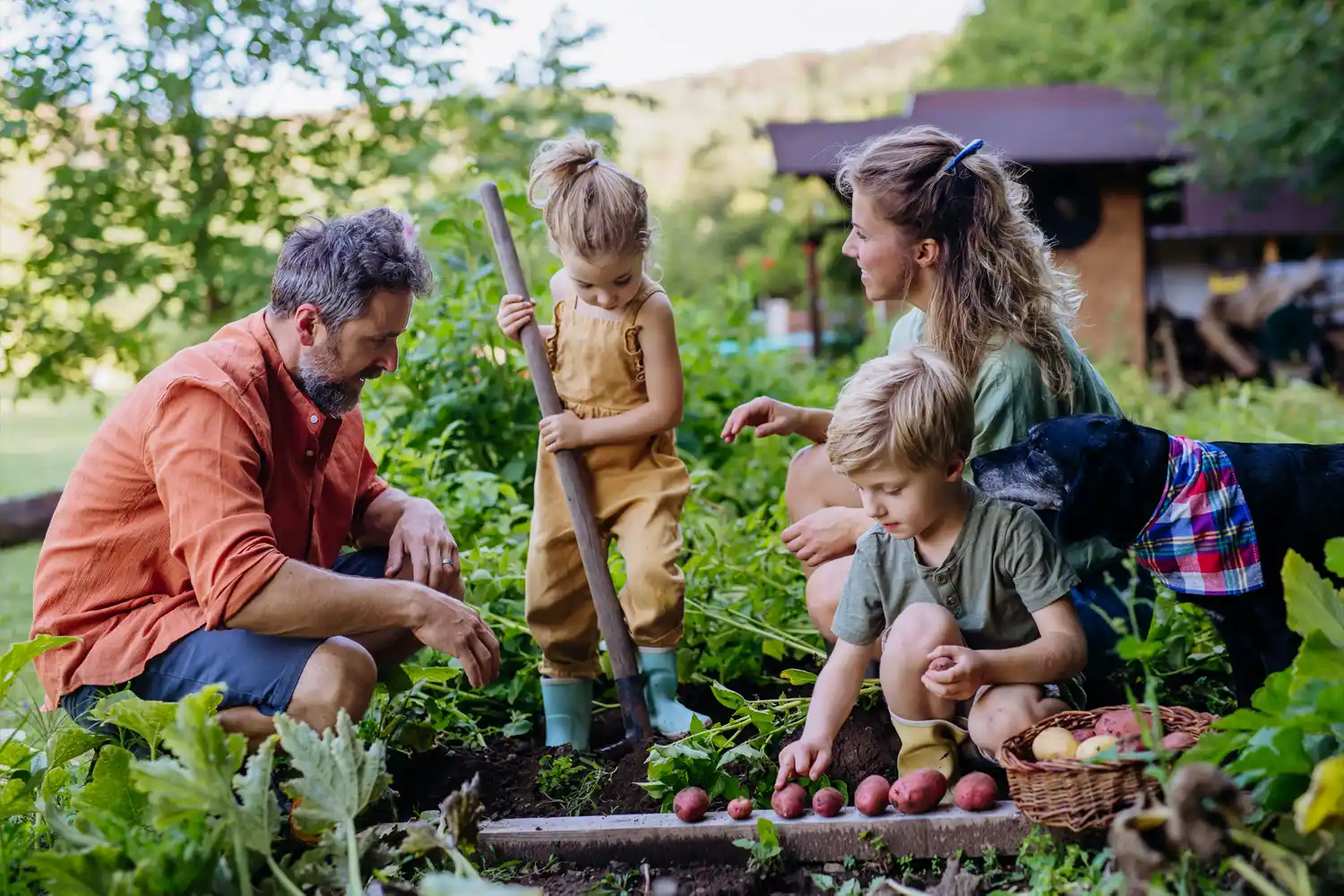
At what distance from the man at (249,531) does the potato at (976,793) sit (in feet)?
3.21

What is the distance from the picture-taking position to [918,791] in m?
2.21

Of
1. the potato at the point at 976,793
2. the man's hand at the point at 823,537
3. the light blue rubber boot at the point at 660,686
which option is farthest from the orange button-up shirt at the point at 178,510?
the potato at the point at 976,793

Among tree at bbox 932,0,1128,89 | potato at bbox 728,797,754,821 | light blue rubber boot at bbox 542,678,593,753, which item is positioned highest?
tree at bbox 932,0,1128,89

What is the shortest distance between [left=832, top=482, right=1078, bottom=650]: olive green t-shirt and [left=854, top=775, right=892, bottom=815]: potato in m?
0.28

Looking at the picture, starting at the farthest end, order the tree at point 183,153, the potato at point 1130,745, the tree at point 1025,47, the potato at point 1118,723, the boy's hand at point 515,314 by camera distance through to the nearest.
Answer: the tree at point 1025,47
the tree at point 183,153
the boy's hand at point 515,314
the potato at point 1118,723
the potato at point 1130,745

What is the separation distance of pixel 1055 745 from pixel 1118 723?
0.13 m

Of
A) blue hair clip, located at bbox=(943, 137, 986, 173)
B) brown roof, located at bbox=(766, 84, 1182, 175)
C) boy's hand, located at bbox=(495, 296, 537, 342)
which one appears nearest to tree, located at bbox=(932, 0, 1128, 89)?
brown roof, located at bbox=(766, 84, 1182, 175)

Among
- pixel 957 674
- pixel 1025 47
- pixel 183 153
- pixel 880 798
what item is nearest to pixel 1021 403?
pixel 957 674

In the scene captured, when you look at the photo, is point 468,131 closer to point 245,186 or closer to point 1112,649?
point 245,186

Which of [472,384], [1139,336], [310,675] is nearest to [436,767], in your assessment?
[310,675]

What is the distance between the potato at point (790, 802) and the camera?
7.41ft

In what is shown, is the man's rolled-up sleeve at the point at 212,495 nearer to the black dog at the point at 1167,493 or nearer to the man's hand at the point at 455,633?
the man's hand at the point at 455,633

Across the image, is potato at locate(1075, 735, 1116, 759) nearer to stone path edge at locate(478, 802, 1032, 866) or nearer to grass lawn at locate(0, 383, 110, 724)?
stone path edge at locate(478, 802, 1032, 866)

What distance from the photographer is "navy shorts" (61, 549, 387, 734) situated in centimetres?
241
